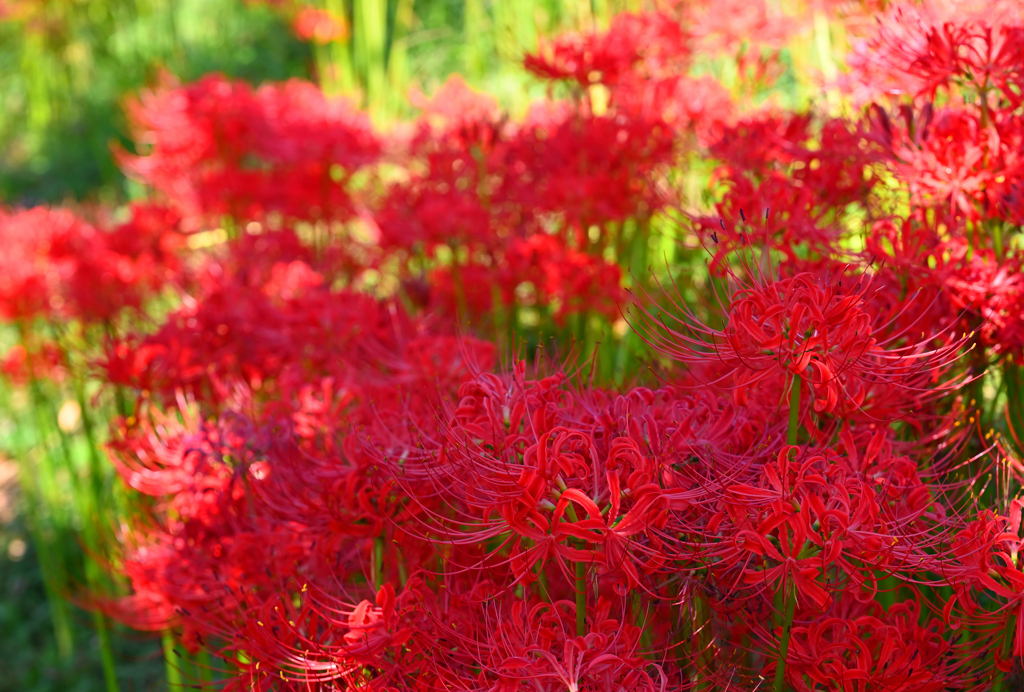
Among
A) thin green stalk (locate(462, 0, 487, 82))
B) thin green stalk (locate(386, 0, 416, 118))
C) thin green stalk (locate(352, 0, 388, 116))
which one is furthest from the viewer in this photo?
thin green stalk (locate(386, 0, 416, 118))

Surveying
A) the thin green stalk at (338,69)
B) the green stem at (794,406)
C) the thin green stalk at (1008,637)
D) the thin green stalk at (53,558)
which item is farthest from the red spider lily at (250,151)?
the thin green stalk at (338,69)

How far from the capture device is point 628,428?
3.23 ft

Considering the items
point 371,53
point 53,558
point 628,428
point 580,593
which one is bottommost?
point 53,558

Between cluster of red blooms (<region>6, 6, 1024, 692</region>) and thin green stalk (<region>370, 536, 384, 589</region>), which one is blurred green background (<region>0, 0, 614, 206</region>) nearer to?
cluster of red blooms (<region>6, 6, 1024, 692</region>)

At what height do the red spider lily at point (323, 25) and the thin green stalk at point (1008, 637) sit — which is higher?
the red spider lily at point (323, 25)

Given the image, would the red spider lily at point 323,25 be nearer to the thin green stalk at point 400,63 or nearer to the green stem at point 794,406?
the thin green stalk at point 400,63

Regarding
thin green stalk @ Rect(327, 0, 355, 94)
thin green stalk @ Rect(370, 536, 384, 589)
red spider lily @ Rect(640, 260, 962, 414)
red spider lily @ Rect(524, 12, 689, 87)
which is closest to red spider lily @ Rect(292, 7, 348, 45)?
thin green stalk @ Rect(327, 0, 355, 94)

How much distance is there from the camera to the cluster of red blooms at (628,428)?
0.93 meters

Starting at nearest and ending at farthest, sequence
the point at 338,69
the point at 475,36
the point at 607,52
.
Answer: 1. the point at 607,52
2. the point at 475,36
3. the point at 338,69

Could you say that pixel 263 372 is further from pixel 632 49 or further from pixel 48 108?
pixel 48 108

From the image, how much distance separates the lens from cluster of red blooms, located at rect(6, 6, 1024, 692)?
3.05 feet

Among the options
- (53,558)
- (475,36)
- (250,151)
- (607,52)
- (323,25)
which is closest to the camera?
(607,52)

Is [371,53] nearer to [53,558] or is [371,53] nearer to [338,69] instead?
[338,69]

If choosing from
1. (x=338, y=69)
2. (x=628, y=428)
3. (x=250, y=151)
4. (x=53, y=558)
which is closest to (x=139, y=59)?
(x=338, y=69)
